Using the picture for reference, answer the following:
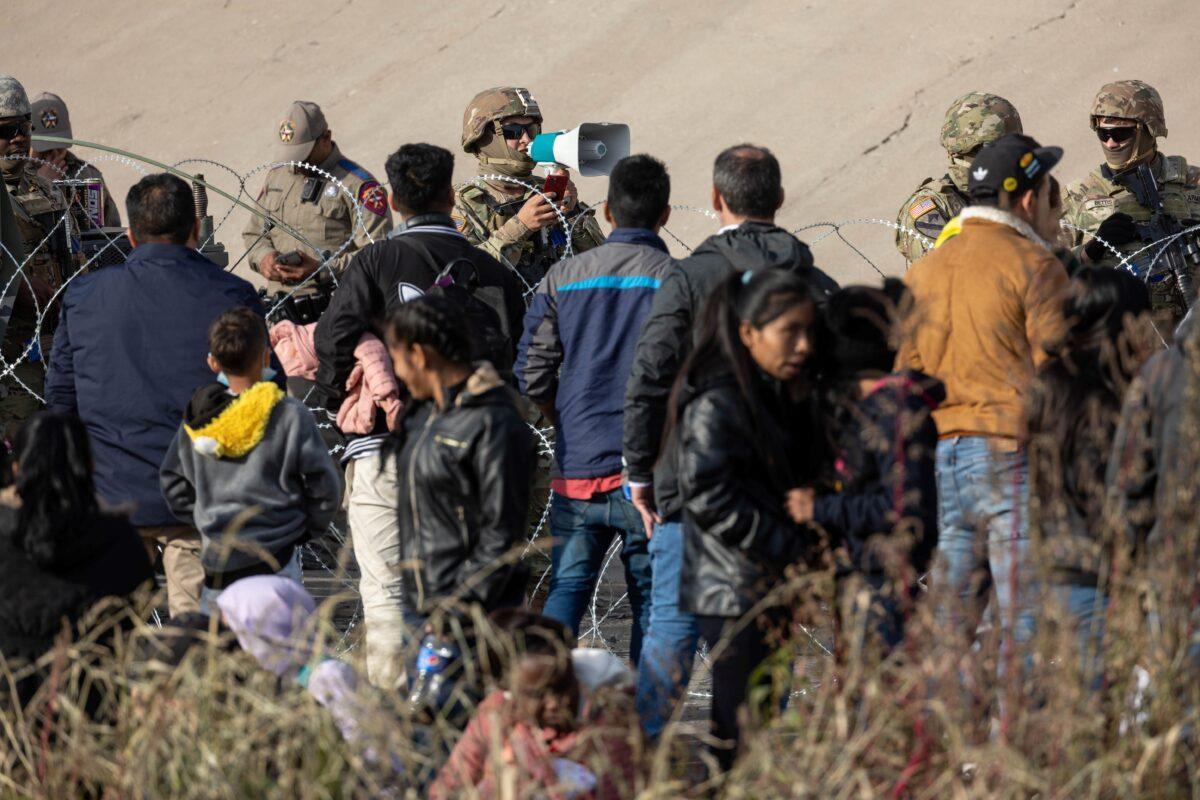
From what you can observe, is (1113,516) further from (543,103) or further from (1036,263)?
(543,103)

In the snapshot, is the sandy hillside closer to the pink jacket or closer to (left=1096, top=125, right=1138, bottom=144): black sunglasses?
(left=1096, top=125, right=1138, bottom=144): black sunglasses

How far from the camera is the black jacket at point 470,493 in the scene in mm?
4191

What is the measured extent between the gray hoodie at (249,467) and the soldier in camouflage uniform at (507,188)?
2231 mm

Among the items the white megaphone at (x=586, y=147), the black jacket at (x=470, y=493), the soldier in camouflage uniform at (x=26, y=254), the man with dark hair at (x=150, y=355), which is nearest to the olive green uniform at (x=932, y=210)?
the white megaphone at (x=586, y=147)

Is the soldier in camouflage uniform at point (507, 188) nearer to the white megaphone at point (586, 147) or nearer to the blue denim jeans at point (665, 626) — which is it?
the white megaphone at point (586, 147)

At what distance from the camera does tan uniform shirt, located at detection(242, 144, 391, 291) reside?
7383 millimetres

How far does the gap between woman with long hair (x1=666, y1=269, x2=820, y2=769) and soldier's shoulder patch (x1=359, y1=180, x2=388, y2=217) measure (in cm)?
333

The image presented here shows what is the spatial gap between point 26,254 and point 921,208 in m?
3.40

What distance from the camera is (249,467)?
4.95m

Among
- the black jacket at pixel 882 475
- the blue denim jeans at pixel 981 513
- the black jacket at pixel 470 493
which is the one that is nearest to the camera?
the black jacket at pixel 882 475

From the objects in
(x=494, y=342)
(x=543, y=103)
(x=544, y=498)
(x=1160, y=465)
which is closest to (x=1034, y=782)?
(x=1160, y=465)

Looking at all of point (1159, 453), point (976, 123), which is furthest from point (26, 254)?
point (1159, 453)

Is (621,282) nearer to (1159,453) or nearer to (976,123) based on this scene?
(1159,453)

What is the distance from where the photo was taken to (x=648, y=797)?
130 inches
